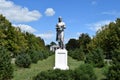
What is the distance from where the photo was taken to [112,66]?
23312 mm

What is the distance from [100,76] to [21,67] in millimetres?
11415

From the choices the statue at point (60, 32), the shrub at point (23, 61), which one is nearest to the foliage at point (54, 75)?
the statue at point (60, 32)

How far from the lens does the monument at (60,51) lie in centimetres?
2495

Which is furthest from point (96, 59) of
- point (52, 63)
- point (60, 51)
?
point (60, 51)

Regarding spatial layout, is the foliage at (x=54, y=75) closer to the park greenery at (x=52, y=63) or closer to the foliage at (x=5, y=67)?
the park greenery at (x=52, y=63)

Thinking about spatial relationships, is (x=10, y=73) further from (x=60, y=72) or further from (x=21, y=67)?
(x=21, y=67)

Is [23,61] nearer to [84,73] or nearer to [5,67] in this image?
[5,67]

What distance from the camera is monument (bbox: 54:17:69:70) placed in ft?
81.9

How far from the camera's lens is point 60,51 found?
2495 cm

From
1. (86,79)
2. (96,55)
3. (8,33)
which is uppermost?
(8,33)

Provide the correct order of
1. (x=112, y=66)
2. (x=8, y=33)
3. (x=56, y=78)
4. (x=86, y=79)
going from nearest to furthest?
(x=56, y=78) < (x=86, y=79) < (x=112, y=66) < (x=8, y=33)

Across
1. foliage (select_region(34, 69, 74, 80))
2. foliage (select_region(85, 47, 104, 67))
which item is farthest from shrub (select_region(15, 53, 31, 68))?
foliage (select_region(34, 69, 74, 80))

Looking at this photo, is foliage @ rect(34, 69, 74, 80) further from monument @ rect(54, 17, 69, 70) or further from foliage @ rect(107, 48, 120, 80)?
monument @ rect(54, 17, 69, 70)

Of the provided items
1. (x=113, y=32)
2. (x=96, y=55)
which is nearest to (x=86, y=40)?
(x=113, y=32)
